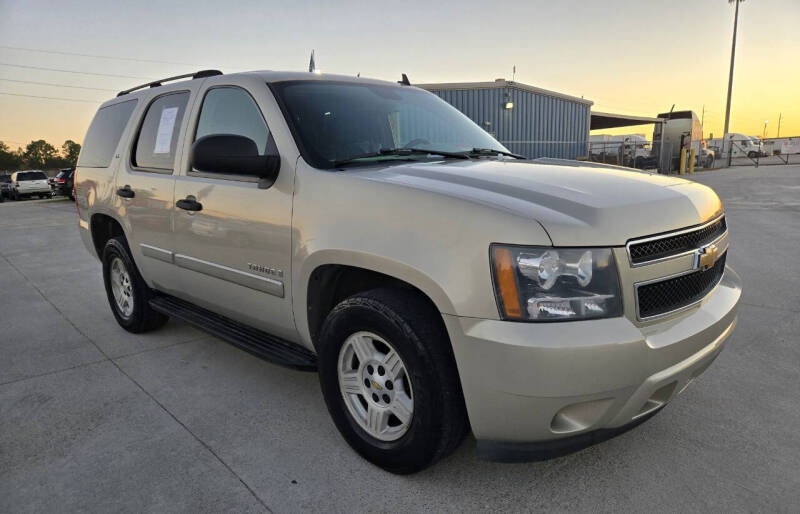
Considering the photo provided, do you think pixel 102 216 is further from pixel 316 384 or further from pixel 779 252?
pixel 779 252

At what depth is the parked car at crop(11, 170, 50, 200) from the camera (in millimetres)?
31203

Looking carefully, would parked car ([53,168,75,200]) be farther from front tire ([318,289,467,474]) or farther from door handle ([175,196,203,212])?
front tire ([318,289,467,474])

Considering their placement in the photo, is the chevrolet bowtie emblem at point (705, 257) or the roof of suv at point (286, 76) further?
the roof of suv at point (286, 76)

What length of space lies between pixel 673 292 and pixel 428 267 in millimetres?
975

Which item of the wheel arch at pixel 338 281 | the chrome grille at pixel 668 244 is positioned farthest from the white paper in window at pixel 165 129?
the chrome grille at pixel 668 244

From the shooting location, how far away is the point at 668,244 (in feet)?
6.95

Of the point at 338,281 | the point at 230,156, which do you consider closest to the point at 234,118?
the point at 230,156

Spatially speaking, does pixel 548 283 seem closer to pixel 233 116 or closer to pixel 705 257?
pixel 705 257

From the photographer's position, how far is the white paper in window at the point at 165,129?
11.9ft

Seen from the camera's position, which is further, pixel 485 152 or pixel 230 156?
pixel 485 152

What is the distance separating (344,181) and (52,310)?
14.0 feet

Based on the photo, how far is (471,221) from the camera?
1961mm

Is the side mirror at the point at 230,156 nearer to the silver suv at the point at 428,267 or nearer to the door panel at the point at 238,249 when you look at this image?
the silver suv at the point at 428,267

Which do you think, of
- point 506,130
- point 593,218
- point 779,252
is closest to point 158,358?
point 593,218
